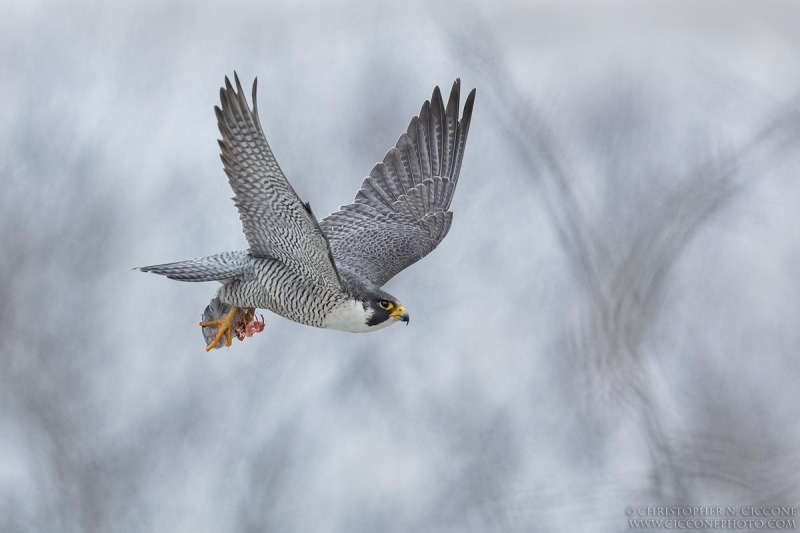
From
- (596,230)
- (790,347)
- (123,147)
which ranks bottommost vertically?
(790,347)

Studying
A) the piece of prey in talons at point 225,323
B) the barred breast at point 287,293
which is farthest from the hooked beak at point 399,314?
the piece of prey in talons at point 225,323

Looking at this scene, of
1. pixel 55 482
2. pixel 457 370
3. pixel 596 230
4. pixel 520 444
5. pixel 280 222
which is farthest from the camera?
pixel 457 370

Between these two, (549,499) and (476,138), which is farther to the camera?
(476,138)

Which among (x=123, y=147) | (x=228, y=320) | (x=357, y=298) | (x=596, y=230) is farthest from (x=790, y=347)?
(x=123, y=147)

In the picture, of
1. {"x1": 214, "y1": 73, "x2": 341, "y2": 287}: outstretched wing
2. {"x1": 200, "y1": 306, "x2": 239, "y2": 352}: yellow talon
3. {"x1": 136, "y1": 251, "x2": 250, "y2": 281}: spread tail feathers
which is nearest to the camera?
{"x1": 214, "y1": 73, "x2": 341, "y2": 287}: outstretched wing

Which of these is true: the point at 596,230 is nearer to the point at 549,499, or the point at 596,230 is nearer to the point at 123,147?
the point at 549,499

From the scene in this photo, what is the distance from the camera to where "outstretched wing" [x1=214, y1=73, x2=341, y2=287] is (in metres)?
6.77

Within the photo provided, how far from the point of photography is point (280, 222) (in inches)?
287

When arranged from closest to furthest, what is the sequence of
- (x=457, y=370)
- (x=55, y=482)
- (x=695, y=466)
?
1. (x=695, y=466)
2. (x=55, y=482)
3. (x=457, y=370)

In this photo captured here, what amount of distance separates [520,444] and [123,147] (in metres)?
6.95

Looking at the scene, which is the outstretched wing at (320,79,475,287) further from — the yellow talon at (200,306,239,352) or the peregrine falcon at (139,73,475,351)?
the yellow talon at (200,306,239,352)

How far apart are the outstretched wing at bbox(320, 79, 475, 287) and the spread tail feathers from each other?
1.34 metres

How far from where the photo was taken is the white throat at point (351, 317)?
7652 millimetres

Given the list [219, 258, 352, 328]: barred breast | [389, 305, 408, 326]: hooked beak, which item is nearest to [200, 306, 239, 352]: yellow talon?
[219, 258, 352, 328]: barred breast
